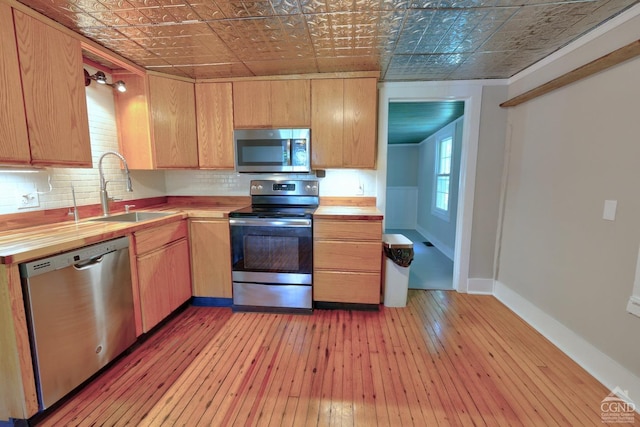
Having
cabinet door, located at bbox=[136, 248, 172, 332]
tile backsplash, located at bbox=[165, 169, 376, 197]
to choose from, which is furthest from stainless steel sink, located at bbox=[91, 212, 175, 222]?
tile backsplash, located at bbox=[165, 169, 376, 197]

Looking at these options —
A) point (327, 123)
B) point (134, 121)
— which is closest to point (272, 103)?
point (327, 123)

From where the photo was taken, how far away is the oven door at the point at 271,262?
248 centimetres

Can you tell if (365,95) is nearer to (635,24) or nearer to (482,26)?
(482,26)

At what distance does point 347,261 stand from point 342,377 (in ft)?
3.22

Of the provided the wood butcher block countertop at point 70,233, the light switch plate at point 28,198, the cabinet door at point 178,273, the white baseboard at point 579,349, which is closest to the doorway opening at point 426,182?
the white baseboard at point 579,349

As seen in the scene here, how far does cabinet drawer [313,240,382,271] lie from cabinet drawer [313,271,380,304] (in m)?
0.07

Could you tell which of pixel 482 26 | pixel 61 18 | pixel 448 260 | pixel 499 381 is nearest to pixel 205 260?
pixel 61 18

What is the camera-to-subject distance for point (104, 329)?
1749 millimetres

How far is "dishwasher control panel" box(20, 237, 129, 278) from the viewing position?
4.39ft

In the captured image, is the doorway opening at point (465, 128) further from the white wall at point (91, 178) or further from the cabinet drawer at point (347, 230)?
the white wall at point (91, 178)

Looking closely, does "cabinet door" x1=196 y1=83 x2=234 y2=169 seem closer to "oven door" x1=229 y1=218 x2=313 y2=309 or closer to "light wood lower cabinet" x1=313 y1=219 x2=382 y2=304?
"oven door" x1=229 y1=218 x2=313 y2=309

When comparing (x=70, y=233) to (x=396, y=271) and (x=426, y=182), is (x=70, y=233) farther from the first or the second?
(x=426, y=182)

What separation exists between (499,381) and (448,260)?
Answer: 2.62 meters

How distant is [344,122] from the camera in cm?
263
